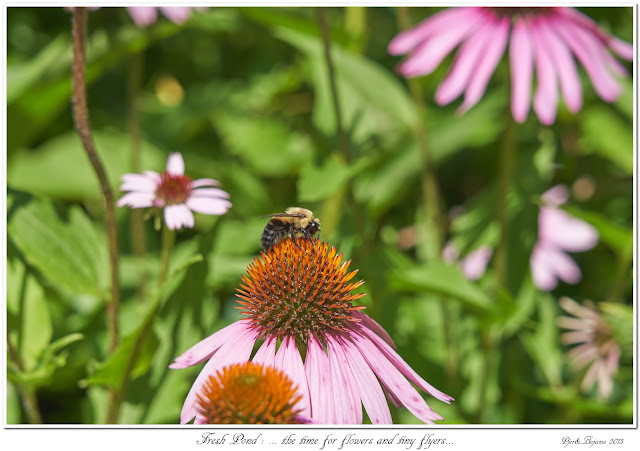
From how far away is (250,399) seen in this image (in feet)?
1.62

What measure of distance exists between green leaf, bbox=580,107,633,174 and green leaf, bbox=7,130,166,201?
85 centimetres

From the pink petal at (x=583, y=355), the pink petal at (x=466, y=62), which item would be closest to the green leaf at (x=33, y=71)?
the pink petal at (x=466, y=62)

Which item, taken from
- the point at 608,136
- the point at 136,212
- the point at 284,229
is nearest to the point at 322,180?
the point at 284,229

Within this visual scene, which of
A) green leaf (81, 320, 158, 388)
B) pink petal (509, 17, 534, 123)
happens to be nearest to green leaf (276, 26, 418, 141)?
pink petal (509, 17, 534, 123)

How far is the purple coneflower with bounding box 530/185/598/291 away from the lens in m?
1.10

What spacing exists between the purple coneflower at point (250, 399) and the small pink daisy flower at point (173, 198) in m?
0.21

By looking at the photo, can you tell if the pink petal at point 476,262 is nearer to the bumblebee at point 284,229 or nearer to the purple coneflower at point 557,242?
the purple coneflower at point 557,242

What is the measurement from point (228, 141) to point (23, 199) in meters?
0.60

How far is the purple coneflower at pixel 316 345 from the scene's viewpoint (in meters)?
0.55

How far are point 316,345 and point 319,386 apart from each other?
0.04 m

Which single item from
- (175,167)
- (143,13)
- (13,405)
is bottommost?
(13,405)

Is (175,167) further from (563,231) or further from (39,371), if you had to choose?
(563,231)

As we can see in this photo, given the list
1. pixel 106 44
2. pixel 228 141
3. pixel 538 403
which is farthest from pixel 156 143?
pixel 538 403

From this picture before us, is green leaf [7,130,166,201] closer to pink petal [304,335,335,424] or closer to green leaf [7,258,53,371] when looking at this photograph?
green leaf [7,258,53,371]
